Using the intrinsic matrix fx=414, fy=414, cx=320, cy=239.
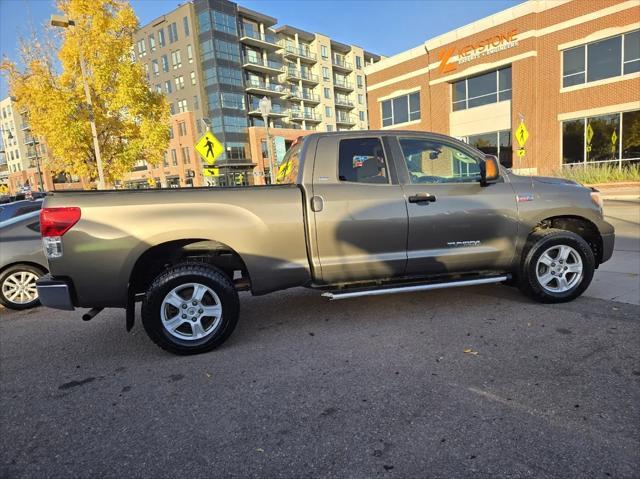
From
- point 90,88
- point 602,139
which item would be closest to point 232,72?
point 90,88

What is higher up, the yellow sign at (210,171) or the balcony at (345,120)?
the balcony at (345,120)

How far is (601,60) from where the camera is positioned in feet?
66.6

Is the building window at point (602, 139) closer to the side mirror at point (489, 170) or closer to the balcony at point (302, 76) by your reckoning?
the side mirror at point (489, 170)

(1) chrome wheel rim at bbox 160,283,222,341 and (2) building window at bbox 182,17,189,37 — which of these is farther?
(2) building window at bbox 182,17,189,37

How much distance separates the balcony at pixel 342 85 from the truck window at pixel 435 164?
71.3m

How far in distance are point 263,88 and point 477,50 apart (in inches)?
1512

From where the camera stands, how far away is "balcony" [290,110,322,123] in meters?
63.9

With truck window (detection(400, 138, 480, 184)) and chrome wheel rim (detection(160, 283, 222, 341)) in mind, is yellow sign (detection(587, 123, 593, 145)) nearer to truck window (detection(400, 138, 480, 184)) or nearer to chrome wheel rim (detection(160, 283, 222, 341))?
truck window (detection(400, 138, 480, 184))

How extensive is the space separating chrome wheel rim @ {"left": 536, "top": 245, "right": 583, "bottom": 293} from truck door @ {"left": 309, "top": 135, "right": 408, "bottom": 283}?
1.57 meters

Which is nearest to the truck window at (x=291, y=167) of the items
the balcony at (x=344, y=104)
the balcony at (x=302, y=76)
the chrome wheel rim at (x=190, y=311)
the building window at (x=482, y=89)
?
the chrome wheel rim at (x=190, y=311)

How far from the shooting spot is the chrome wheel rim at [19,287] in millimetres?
5809

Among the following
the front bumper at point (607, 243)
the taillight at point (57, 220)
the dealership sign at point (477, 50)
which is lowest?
the front bumper at point (607, 243)

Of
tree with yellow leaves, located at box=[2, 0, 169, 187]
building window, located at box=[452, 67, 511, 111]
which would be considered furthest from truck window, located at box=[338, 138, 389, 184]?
building window, located at box=[452, 67, 511, 111]

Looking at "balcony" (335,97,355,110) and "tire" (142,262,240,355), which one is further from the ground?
"balcony" (335,97,355,110)
